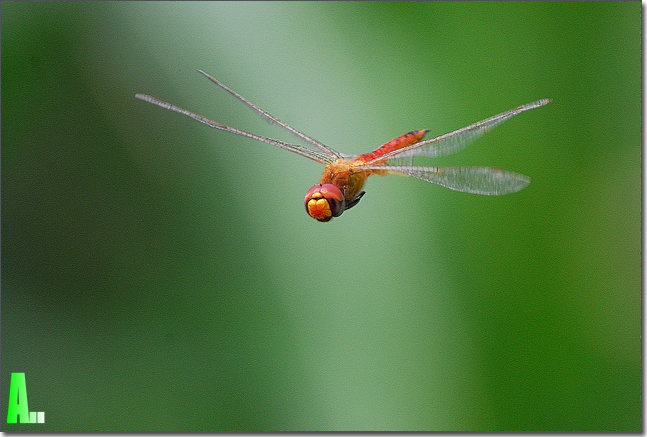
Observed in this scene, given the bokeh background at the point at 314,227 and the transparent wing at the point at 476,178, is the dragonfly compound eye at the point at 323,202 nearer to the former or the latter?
the transparent wing at the point at 476,178

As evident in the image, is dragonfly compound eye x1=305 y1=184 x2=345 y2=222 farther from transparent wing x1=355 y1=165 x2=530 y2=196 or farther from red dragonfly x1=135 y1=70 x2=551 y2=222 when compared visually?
transparent wing x1=355 y1=165 x2=530 y2=196

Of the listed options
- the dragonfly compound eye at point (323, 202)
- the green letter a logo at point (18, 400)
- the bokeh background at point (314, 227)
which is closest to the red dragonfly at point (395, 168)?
the dragonfly compound eye at point (323, 202)

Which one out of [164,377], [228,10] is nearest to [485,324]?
[164,377]

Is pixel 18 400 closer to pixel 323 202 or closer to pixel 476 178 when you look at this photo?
pixel 323 202

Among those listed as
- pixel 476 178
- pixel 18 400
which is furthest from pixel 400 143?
pixel 18 400

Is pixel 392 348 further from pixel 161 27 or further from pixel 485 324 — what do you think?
pixel 161 27

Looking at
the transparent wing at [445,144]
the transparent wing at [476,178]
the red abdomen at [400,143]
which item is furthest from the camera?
the red abdomen at [400,143]

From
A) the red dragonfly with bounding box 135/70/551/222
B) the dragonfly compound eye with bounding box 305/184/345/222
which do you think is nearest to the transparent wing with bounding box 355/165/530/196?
the red dragonfly with bounding box 135/70/551/222
